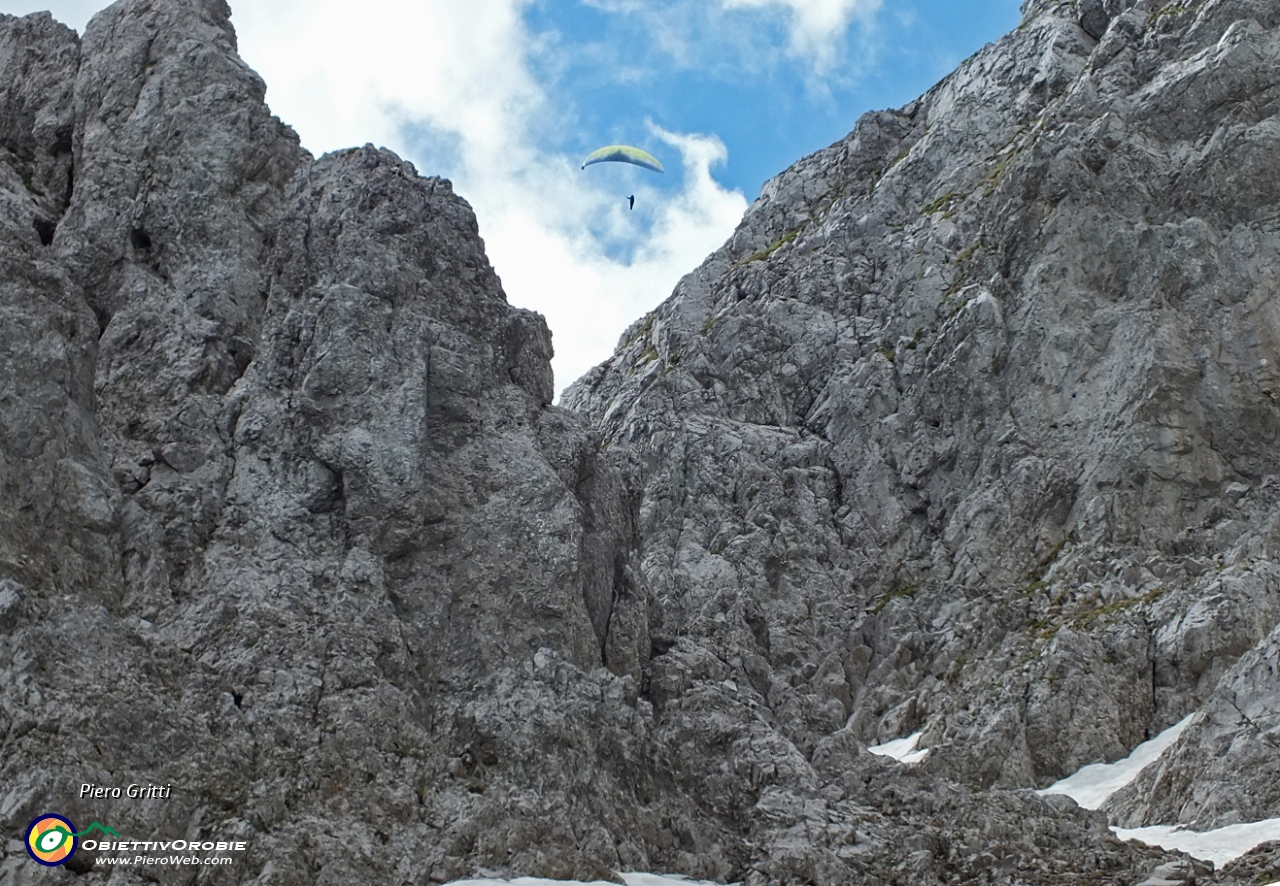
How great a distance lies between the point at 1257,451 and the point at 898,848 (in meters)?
30.2

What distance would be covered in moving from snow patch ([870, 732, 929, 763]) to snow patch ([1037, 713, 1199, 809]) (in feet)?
15.5

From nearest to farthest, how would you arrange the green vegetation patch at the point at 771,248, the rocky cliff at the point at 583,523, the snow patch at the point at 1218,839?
the rocky cliff at the point at 583,523 → the snow patch at the point at 1218,839 → the green vegetation patch at the point at 771,248

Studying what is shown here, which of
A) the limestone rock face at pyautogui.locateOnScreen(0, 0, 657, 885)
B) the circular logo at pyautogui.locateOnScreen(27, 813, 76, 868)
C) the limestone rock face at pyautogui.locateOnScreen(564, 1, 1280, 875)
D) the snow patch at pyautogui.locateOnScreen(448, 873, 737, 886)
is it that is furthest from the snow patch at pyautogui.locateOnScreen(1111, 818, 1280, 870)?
the circular logo at pyautogui.locateOnScreen(27, 813, 76, 868)

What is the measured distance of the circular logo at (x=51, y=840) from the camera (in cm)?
2164

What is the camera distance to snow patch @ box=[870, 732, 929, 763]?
4440 cm

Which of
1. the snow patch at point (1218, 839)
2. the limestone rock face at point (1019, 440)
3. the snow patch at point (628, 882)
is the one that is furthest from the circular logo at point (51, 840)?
the snow patch at point (1218, 839)

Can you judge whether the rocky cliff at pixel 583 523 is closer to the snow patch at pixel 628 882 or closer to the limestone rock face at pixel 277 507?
the limestone rock face at pixel 277 507

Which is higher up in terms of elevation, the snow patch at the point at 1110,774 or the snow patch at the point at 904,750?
the snow patch at the point at 904,750

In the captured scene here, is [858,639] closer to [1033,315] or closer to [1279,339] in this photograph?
Answer: [1033,315]

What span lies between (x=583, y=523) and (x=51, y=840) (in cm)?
1675

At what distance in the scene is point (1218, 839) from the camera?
101 ft

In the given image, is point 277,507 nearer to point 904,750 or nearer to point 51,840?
point 51,840

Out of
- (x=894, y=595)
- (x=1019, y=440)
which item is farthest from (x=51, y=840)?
(x=1019, y=440)

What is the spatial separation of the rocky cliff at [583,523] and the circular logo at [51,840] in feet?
0.90
